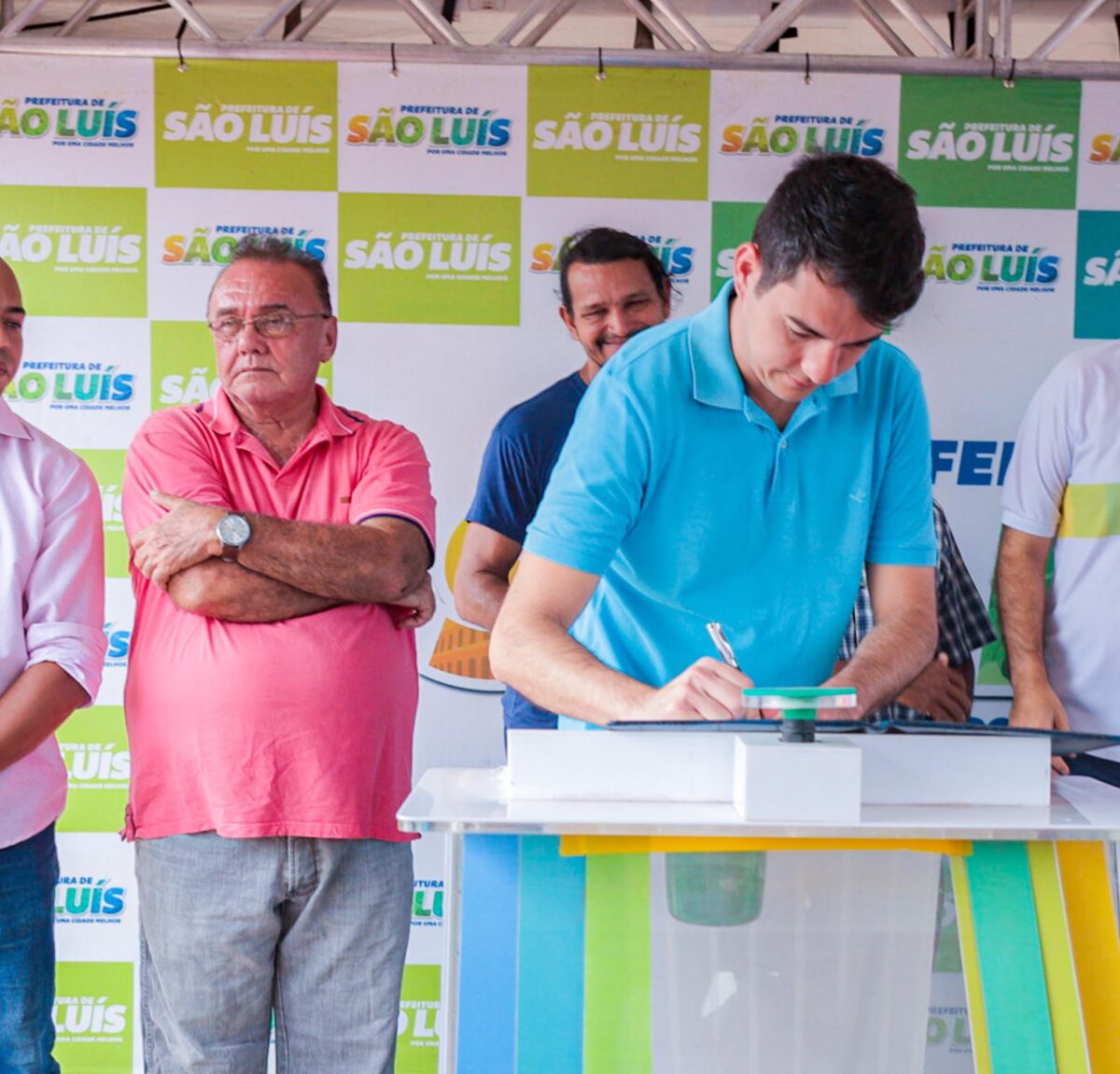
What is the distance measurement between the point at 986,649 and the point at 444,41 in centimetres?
214

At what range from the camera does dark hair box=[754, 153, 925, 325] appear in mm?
1673

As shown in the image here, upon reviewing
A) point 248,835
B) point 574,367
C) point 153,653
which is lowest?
point 248,835

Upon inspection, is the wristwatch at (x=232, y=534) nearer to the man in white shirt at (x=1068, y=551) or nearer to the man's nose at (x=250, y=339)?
the man's nose at (x=250, y=339)

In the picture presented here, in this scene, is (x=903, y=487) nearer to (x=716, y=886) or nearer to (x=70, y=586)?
(x=716, y=886)

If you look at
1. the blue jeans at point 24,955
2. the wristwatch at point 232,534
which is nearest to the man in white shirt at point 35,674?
the blue jeans at point 24,955

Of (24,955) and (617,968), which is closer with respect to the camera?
(617,968)

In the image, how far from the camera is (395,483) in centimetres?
260

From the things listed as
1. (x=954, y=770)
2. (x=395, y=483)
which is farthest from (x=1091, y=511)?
(x=954, y=770)

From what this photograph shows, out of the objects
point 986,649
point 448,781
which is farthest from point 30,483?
point 986,649

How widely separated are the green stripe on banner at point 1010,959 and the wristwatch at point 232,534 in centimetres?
141

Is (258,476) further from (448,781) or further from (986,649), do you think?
(986,649)

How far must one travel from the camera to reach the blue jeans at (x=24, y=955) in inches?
90.0

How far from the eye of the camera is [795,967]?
1466 mm

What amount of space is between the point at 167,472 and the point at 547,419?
3.33 ft
